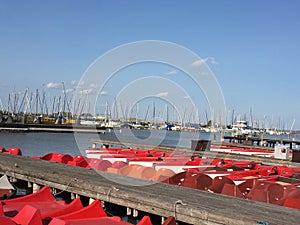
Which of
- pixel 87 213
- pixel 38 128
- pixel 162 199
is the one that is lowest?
pixel 38 128

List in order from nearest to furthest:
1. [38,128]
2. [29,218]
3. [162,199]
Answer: [29,218], [162,199], [38,128]

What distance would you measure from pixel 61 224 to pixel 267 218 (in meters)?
3.42

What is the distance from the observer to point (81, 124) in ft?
174

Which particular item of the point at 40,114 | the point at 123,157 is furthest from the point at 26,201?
the point at 40,114

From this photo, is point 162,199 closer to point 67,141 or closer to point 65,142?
point 65,142

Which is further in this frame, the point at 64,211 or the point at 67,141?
the point at 67,141

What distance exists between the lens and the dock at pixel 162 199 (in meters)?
6.99

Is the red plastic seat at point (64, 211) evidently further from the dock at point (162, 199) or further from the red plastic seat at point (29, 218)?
the dock at point (162, 199)

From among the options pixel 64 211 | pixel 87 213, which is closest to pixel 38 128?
pixel 64 211

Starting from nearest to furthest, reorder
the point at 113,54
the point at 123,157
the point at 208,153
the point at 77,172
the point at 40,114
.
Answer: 1. the point at 77,172
2. the point at 113,54
3. the point at 123,157
4. the point at 208,153
5. the point at 40,114

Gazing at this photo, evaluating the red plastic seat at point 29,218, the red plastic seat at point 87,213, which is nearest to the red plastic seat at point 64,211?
the red plastic seat at point 87,213

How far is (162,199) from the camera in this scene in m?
8.19

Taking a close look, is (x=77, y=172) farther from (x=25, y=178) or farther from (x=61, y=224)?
(x=61, y=224)

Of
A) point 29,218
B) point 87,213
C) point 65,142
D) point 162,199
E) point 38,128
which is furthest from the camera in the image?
point 38,128
